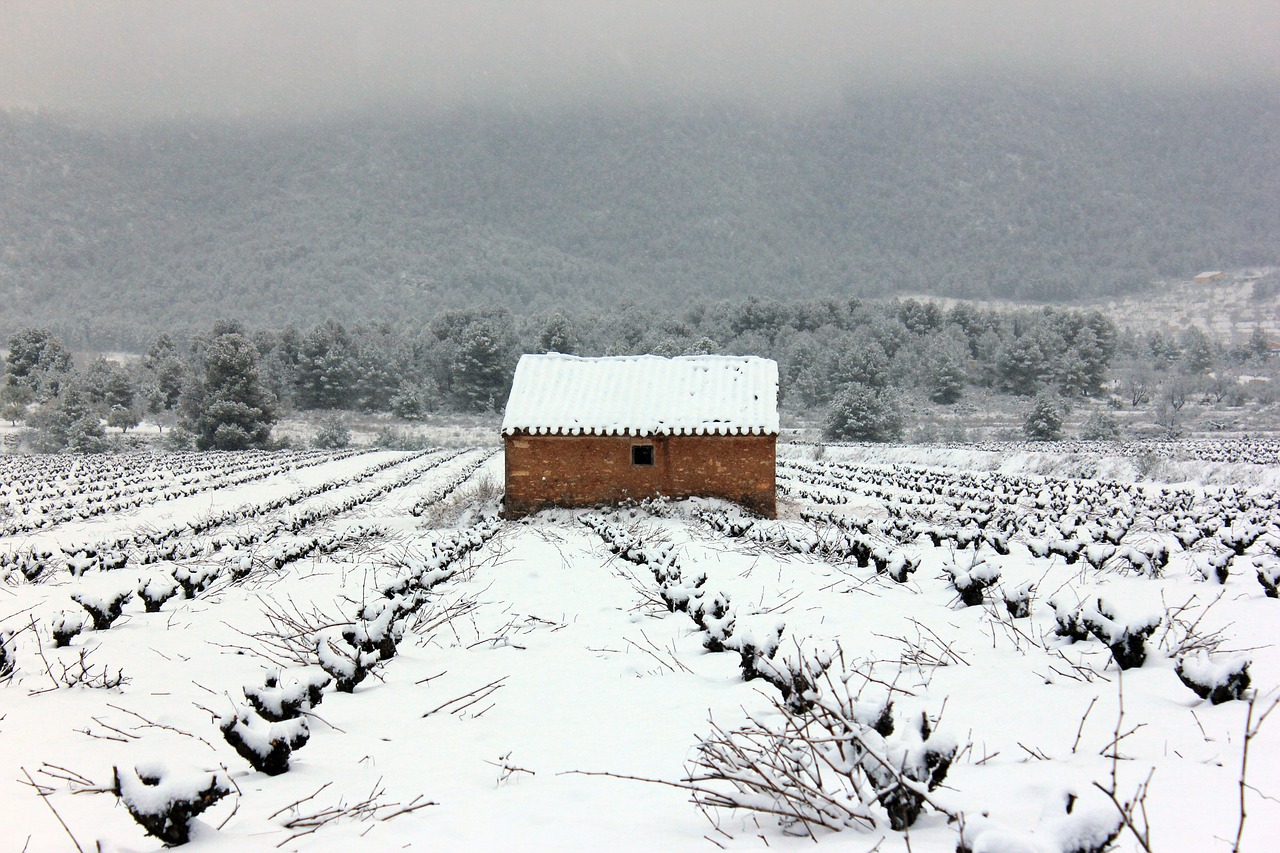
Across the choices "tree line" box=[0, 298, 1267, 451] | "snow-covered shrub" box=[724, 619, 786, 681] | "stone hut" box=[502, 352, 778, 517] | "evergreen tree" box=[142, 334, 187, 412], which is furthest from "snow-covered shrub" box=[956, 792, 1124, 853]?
"evergreen tree" box=[142, 334, 187, 412]

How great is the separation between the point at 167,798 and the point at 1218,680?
4.70 metres

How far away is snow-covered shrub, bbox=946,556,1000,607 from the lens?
21.8 feet

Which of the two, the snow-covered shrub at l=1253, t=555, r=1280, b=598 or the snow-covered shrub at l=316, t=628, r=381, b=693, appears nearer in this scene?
the snow-covered shrub at l=316, t=628, r=381, b=693

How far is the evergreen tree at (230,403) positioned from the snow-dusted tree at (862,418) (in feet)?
133

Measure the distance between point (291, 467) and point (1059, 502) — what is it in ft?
108

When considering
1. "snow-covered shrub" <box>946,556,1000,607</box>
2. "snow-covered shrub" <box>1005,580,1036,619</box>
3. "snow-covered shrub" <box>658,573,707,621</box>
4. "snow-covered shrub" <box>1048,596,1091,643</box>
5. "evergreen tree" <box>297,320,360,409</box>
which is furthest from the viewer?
"evergreen tree" <box>297,320,360,409</box>

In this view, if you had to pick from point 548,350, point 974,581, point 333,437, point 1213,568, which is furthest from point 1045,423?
point 333,437

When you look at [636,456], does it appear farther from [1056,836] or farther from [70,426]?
[70,426]

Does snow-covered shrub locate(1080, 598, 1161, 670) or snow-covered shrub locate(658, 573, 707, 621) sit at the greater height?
snow-covered shrub locate(1080, 598, 1161, 670)

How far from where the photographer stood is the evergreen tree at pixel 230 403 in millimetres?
50656

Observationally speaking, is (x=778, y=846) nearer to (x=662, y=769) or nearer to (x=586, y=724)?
(x=662, y=769)

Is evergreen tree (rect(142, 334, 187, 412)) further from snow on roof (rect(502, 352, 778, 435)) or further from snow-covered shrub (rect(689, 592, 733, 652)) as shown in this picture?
snow-covered shrub (rect(689, 592, 733, 652))

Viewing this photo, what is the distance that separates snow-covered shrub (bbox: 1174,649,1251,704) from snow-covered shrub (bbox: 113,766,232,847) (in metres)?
4.49

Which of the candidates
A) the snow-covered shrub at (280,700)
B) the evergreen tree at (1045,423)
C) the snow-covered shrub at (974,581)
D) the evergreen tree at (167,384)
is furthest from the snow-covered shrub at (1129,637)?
the evergreen tree at (167,384)
